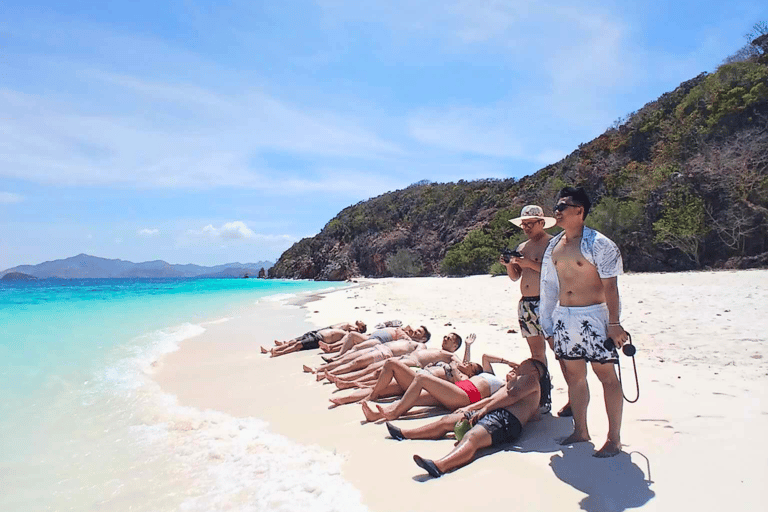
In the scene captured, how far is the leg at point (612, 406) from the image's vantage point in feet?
9.78

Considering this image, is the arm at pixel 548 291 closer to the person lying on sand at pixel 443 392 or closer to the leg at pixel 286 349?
the person lying on sand at pixel 443 392

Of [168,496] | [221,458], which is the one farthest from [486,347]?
[168,496]

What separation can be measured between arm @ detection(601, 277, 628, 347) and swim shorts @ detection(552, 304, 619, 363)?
51 millimetres

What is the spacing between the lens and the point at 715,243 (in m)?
18.9

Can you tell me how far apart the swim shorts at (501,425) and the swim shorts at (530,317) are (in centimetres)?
86

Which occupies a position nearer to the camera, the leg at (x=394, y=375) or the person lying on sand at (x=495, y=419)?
the person lying on sand at (x=495, y=419)

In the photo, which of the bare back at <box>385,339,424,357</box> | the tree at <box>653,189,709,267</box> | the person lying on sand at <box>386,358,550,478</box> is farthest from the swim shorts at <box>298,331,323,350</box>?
the tree at <box>653,189,709,267</box>

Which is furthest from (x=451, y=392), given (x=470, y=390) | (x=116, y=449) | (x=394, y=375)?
(x=116, y=449)

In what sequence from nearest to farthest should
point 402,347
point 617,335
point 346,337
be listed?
point 617,335, point 402,347, point 346,337

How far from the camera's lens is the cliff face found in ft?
60.0

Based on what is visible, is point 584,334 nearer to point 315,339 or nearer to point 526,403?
point 526,403

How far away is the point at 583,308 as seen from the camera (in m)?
3.02

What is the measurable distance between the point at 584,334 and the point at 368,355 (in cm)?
325

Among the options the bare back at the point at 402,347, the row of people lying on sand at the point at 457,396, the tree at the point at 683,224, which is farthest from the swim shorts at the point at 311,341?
the tree at the point at 683,224
